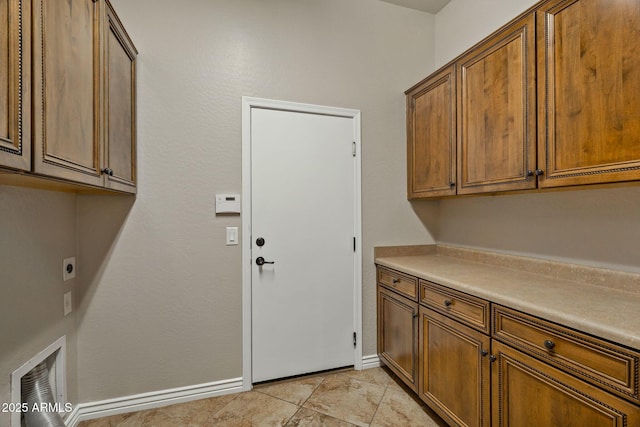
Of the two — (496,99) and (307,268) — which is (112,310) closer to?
(307,268)

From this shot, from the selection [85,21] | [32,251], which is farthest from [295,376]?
[85,21]

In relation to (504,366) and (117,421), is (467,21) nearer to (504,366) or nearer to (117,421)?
(504,366)

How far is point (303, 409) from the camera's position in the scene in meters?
2.01

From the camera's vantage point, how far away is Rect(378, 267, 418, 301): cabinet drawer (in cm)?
206

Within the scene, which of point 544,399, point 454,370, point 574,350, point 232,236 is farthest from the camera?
point 232,236

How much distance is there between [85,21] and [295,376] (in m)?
2.47

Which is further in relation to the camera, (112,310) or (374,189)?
(374,189)

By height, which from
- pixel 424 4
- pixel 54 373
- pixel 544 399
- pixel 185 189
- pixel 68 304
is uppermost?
pixel 424 4

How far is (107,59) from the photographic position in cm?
155

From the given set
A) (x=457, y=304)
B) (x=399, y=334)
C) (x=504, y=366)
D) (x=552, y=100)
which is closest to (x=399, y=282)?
(x=399, y=334)

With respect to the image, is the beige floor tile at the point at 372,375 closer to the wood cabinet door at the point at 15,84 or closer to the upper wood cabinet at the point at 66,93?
the upper wood cabinet at the point at 66,93

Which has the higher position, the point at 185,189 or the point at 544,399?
the point at 185,189

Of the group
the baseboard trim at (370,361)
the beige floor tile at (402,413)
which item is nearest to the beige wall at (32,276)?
the beige floor tile at (402,413)

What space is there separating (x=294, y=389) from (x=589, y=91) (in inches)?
95.2
